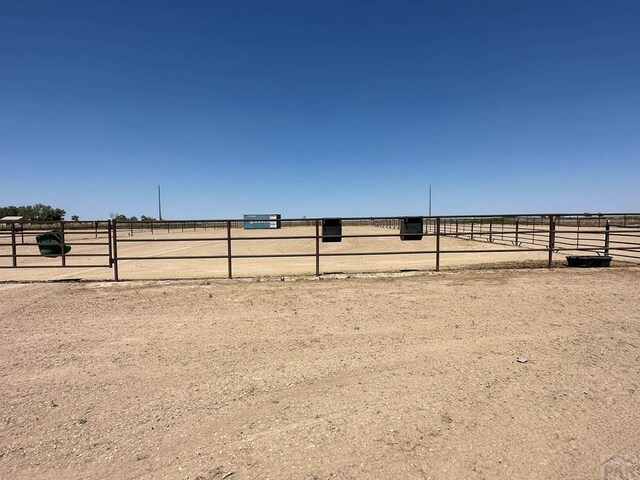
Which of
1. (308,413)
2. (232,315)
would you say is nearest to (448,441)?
(308,413)

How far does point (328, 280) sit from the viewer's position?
9.23 meters

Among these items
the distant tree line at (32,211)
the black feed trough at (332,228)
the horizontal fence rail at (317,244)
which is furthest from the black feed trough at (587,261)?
the distant tree line at (32,211)

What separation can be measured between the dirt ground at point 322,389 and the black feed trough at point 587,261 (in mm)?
4361

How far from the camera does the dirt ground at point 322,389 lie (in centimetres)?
270

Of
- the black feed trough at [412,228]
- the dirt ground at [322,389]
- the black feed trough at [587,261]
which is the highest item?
the black feed trough at [412,228]

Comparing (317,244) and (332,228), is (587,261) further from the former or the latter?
(317,244)

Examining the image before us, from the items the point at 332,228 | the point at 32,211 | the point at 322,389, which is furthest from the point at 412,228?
the point at 32,211

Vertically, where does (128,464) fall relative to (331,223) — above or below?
below

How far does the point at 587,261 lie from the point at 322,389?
412 inches

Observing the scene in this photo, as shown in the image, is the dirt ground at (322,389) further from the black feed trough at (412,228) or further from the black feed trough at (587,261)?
the black feed trough at (587,261)

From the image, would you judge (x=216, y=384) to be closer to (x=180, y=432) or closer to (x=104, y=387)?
(x=180, y=432)

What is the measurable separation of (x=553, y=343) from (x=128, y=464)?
4.68 metres

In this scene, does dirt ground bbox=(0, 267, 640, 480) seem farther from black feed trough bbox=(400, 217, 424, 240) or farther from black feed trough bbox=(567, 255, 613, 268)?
black feed trough bbox=(567, 255, 613, 268)

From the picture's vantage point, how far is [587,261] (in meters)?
11.0
